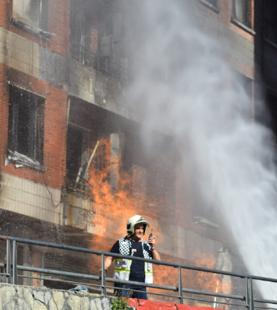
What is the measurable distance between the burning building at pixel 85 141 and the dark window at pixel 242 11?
1.72 m

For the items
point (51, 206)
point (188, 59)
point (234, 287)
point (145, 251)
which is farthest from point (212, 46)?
point (145, 251)

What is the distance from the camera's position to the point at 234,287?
3591 cm

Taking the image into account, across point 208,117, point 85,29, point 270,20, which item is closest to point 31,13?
point 85,29

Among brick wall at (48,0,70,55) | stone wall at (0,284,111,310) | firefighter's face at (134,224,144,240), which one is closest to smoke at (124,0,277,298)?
brick wall at (48,0,70,55)

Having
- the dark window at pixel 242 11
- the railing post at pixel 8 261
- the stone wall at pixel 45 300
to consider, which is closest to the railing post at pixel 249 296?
the stone wall at pixel 45 300

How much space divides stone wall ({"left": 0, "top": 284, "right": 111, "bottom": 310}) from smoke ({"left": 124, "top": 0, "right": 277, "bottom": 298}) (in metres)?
15.0

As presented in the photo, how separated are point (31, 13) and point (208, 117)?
7.73m

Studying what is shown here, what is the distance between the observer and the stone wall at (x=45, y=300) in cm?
1750

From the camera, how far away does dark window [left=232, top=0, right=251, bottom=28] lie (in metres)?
38.9

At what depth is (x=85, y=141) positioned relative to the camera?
→ 105 feet

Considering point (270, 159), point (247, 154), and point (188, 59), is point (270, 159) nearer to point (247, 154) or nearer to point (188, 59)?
point (247, 154)

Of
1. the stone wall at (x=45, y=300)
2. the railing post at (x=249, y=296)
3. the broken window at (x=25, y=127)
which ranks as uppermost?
the broken window at (x=25, y=127)

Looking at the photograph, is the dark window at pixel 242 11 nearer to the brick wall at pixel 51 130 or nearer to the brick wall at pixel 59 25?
the brick wall at pixel 59 25

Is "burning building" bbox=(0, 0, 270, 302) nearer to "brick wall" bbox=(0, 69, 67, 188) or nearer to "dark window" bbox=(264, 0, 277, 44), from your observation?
"brick wall" bbox=(0, 69, 67, 188)
